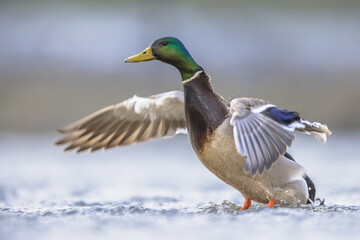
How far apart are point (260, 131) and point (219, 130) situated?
499mm

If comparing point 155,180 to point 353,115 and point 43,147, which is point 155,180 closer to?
point 43,147

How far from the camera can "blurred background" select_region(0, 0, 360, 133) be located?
46.3ft

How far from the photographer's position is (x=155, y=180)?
10.0 m

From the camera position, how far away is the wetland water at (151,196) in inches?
265

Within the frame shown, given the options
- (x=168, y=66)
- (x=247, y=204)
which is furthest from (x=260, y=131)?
(x=168, y=66)

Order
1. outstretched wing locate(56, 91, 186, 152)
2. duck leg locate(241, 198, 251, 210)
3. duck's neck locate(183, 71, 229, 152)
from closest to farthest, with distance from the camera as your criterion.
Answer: duck's neck locate(183, 71, 229, 152)
duck leg locate(241, 198, 251, 210)
outstretched wing locate(56, 91, 186, 152)

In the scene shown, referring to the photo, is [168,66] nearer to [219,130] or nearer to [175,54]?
[175,54]

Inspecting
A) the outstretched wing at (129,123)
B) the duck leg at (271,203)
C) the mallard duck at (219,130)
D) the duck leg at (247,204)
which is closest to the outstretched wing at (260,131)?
the mallard duck at (219,130)

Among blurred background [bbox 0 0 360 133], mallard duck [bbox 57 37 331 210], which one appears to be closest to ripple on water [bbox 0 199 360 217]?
mallard duck [bbox 57 37 331 210]

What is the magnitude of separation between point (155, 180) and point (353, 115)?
463cm

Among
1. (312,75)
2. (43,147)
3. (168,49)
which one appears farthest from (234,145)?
(312,75)

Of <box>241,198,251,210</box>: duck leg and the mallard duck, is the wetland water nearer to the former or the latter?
<box>241,198,251,210</box>: duck leg

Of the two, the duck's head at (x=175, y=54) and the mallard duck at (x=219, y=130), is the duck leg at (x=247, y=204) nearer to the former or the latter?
the mallard duck at (x=219, y=130)

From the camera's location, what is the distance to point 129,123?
8.36m
